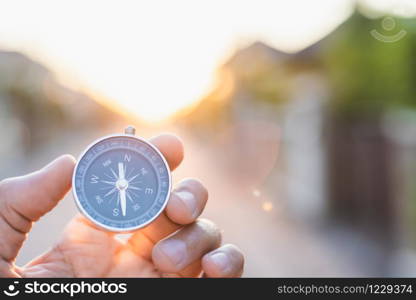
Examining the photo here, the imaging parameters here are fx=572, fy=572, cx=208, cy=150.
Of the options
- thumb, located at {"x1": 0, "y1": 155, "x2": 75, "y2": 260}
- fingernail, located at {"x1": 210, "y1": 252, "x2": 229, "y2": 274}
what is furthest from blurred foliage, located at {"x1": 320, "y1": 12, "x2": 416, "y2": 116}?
thumb, located at {"x1": 0, "y1": 155, "x2": 75, "y2": 260}

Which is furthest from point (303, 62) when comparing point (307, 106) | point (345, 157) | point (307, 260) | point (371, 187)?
point (307, 260)

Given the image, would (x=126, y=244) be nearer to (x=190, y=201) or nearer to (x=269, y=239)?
(x=190, y=201)

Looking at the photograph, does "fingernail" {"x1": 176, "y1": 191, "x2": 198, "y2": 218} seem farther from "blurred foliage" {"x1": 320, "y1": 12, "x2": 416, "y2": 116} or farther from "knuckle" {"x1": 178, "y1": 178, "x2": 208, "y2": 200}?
"blurred foliage" {"x1": 320, "y1": 12, "x2": 416, "y2": 116}

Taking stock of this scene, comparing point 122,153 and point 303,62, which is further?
point 303,62

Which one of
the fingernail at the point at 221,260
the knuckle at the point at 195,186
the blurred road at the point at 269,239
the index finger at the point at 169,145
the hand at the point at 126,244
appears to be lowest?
the fingernail at the point at 221,260

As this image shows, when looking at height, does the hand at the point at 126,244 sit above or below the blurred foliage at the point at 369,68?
below

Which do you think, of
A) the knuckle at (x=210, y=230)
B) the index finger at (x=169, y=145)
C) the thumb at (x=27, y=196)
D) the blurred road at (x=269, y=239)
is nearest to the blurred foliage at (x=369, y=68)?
the blurred road at (x=269, y=239)

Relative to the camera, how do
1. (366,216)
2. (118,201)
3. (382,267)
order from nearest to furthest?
(118,201) → (382,267) → (366,216)

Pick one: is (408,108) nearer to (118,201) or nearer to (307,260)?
(307,260)

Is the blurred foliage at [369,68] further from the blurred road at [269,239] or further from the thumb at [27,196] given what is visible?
the thumb at [27,196]
